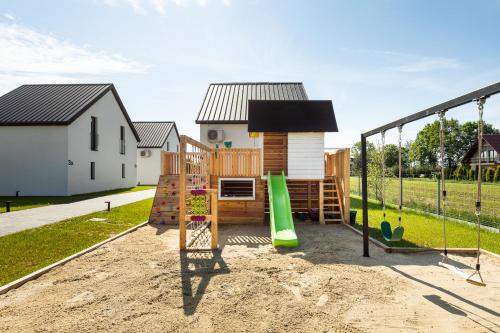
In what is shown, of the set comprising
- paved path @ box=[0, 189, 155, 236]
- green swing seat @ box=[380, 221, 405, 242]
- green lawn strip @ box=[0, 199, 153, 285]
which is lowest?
green lawn strip @ box=[0, 199, 153, 285]

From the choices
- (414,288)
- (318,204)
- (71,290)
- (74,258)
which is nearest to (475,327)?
(414,288)

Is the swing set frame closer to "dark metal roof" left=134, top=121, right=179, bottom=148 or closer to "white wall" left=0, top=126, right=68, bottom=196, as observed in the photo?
"white wall" left=0, top=126, right=68, bottom=196

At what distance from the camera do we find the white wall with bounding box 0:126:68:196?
71.7 ft

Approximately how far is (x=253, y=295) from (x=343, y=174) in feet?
27.9

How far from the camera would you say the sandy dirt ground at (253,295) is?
4125 millimetres

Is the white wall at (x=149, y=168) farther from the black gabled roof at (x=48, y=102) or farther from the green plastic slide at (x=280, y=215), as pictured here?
the green plastic slide at (x=280, y=215)

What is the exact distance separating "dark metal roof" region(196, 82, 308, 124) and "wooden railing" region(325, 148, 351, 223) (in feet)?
29.5

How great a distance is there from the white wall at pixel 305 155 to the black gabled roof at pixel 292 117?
1.23 ft

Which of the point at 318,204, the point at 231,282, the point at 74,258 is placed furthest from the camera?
the point at 318,204

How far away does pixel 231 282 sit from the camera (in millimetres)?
5656

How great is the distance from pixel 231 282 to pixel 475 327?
12.0 feet

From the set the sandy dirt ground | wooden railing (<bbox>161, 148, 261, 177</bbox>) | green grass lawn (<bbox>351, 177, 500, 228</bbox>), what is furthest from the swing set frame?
green grass lawn (<bbox>351, 177, 500, 228</bbox>)

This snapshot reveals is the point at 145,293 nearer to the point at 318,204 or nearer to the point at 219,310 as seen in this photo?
the point at 219,310

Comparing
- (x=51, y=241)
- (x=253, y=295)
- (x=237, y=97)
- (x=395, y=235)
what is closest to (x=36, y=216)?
(x=51, y=241)
